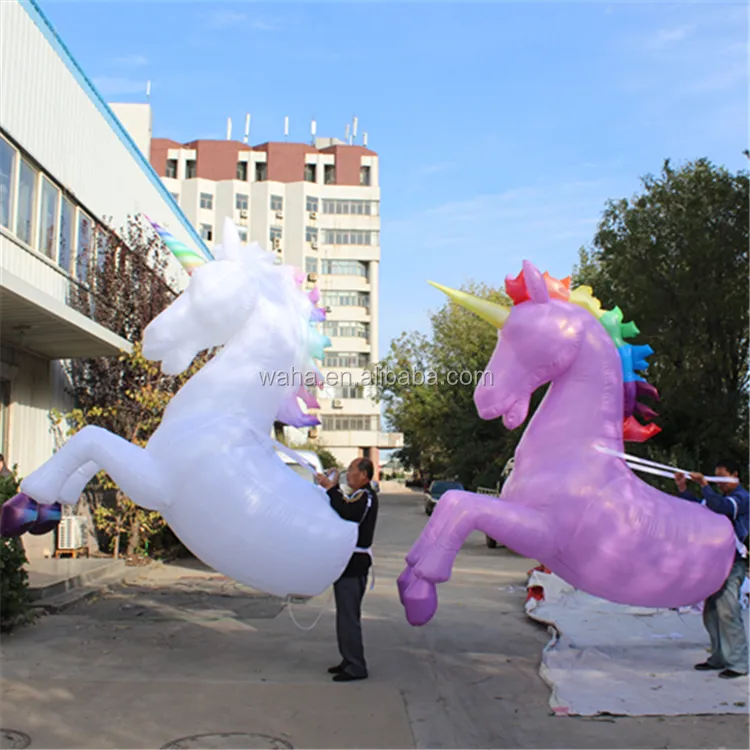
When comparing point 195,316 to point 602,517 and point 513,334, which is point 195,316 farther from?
point 602,517

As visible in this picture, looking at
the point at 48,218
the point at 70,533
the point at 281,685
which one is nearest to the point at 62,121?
the point at 48,218

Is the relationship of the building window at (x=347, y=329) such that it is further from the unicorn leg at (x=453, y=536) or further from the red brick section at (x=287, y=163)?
the unicorn leg at (x=453, y=536)

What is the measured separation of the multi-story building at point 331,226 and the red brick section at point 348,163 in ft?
0.22

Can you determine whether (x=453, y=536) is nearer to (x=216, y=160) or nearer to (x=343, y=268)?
(x=343, y=268)

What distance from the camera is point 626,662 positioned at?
251 inches

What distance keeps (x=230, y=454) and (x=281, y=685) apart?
2896mm

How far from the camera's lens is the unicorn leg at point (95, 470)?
11.5ft

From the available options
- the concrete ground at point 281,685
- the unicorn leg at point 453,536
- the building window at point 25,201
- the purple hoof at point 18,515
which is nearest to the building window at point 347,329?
the building window at point 25,201

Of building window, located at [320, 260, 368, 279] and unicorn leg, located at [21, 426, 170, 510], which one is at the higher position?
building window, located at [320, 260, 368, 279]

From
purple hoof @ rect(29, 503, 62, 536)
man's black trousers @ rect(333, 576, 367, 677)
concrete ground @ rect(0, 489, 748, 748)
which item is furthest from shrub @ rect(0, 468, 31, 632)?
purple hoof @ rect(29, 503, 62, 536)

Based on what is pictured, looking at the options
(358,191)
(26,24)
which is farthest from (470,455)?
(358,191)

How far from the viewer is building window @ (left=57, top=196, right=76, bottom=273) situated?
1134 cm

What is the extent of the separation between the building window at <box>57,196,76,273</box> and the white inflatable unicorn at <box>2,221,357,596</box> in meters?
8.12

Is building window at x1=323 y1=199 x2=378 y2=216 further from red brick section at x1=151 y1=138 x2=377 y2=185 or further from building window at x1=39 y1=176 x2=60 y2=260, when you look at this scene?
building window at x1=39 y1=176 x2=60 y2=260
